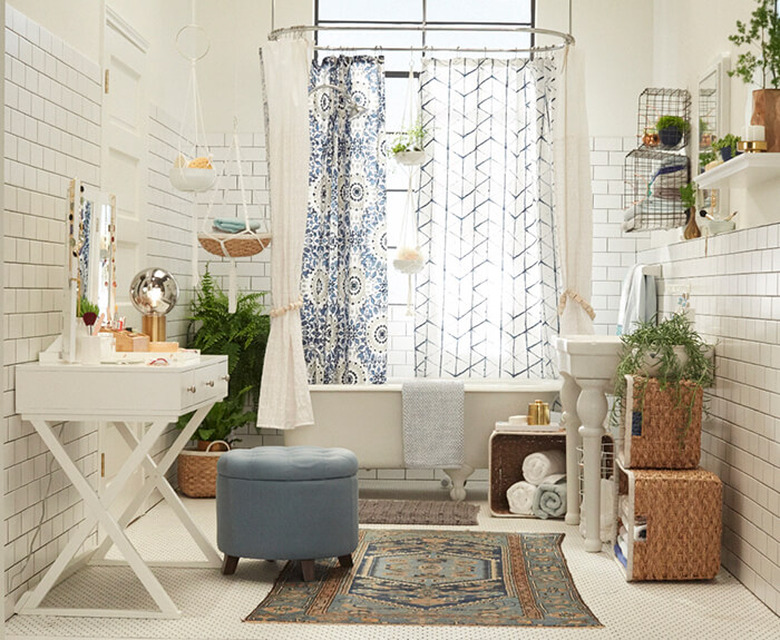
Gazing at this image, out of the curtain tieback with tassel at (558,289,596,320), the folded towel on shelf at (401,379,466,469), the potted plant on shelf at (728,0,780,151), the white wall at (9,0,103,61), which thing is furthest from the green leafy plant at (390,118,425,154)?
the potted plant on shelf at (728,0,780,151)

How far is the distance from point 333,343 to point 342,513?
8.80ft

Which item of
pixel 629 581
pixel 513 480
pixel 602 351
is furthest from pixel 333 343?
pixel 629 581

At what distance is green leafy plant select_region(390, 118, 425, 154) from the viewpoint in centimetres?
662

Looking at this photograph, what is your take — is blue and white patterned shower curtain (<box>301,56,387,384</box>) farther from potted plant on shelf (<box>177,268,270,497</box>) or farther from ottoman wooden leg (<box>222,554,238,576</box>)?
ottoman wooden leg (<box>222,554,238,576</box>)

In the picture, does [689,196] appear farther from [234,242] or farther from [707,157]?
[234,242]

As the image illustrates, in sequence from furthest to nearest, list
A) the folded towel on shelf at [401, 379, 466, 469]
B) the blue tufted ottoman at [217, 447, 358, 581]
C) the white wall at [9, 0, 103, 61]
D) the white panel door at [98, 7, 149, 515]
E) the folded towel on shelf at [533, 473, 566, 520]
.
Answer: the folded towel on shelf at [401, 379, 466, 469]
the folded towel on shelf at [533, 473, 566, 520]
the white panel door at [98, 7, 149, 515]
the blue tufted ottoman at [217, 447, 358, 581]
the white wall at [9, 0, 103, 61]

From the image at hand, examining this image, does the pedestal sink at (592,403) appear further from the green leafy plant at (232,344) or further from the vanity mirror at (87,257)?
the green leafy plant at (232,344)

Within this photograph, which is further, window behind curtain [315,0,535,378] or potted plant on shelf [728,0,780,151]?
window behind curtain [315,0,535,378]

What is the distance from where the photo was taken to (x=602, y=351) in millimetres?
4887

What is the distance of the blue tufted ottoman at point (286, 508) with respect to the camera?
4.30 m

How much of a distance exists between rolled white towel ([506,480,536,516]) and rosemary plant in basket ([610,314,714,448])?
1457mm

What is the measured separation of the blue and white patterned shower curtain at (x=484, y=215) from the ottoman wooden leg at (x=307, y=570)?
281 cm

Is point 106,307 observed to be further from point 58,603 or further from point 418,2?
point 418,2

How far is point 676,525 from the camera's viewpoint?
14.2 feet
